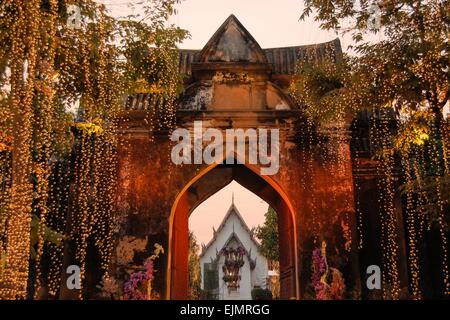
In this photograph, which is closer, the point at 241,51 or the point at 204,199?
the point at 241,51

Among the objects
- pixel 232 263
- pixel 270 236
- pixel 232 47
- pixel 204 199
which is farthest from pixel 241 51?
pixel 232 263

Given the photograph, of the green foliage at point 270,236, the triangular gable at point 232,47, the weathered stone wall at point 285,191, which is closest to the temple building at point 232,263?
the green foliage at point 270,236

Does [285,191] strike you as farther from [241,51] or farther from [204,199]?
[241,51]

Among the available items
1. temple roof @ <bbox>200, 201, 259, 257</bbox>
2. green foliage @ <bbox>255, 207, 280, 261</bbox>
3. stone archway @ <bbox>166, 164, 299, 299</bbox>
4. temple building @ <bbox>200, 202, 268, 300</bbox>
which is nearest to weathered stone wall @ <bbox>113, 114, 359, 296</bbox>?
stone archway @ <bbox>166, 164, 299, 299</bbox>

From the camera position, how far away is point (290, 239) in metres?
9.63

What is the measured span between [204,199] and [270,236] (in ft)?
34.5

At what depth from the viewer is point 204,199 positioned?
465 inches

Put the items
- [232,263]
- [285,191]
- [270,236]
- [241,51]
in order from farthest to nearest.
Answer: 1. [232,263]
2. [270,236]
3. [241,51]
4. [285,191]

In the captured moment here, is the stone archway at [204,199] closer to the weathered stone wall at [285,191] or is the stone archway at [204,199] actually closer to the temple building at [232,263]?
the weathered stone wall at [285,191]

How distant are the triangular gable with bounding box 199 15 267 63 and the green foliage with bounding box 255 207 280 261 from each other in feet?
40.1
